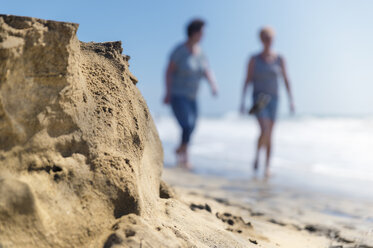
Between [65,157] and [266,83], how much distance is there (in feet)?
14.1

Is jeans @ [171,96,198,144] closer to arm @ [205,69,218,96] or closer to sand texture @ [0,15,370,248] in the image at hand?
arm @ [205,69,218,96]

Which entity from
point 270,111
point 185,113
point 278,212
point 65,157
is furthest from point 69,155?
point 270,111

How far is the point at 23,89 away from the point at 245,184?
3.53m

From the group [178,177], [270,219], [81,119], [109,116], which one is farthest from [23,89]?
[178,177]

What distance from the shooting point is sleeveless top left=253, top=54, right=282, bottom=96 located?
5.48 meters

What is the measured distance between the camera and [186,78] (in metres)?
5.48

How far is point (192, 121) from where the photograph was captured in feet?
18.4

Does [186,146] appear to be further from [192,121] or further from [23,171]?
[23,171]

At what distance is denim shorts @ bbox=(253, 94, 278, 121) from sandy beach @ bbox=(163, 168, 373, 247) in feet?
3.22

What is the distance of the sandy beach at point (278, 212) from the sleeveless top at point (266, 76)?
4.45 ft

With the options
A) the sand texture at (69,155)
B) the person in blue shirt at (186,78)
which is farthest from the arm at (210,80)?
the sand texture at (69,155)

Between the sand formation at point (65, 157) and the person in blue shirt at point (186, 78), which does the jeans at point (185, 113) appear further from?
the sand formation at point (65, 157)

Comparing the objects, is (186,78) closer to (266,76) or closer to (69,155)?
(266,76)

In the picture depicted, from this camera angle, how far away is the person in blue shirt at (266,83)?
5.46 meters
